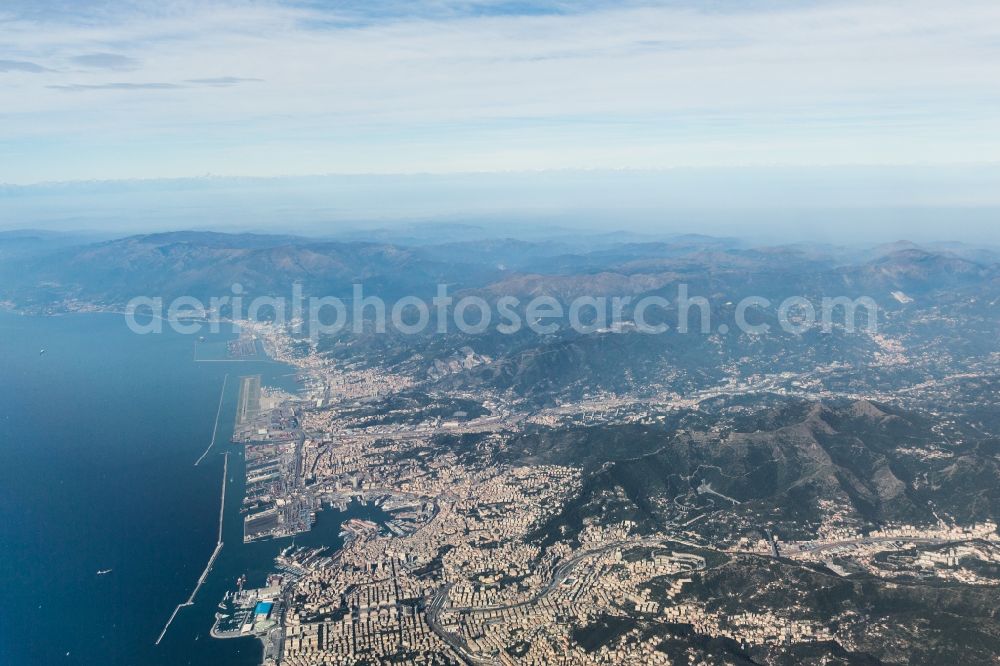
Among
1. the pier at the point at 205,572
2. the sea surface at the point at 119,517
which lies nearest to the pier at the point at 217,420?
the sea surface at the point at 119,517

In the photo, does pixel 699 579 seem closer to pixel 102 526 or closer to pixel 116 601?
pixel 116 601

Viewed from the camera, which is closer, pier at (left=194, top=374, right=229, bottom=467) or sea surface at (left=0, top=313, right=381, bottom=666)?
sea surface at (left=0, top=313, right=381, bottom=666)

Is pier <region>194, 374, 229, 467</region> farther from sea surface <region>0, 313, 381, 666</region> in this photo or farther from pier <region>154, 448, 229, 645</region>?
pier <region>154, 448, 229, 645</region>

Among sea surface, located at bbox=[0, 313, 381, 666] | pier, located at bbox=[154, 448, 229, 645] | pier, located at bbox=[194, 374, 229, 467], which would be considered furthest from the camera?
pier, located at bbox=[194, 374, 229, 467]

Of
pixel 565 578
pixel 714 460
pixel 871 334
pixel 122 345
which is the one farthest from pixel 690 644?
pixel 122 345

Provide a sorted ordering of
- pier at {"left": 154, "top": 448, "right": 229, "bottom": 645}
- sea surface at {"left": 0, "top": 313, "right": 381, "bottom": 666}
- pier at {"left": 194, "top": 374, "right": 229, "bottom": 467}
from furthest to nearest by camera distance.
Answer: pier at {"left": 194, "top": 374, "right": 229, "bottom": 467}, pier at {"left": 154, "top": 448, "right": 229, "bottom": 645}, sea surface at {"left": 0, "top": 313, "right": 381, "bottom": 666}

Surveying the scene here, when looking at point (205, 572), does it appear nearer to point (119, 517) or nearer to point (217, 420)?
point (119, 517)

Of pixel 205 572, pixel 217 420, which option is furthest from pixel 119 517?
pixel 217 420

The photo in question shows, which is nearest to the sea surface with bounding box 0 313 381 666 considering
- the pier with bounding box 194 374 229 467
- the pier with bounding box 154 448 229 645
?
the pier with bounding box 154 448 229 645

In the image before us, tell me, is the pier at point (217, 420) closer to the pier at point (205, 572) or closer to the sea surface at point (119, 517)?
the sea surface at point (119, 517)
